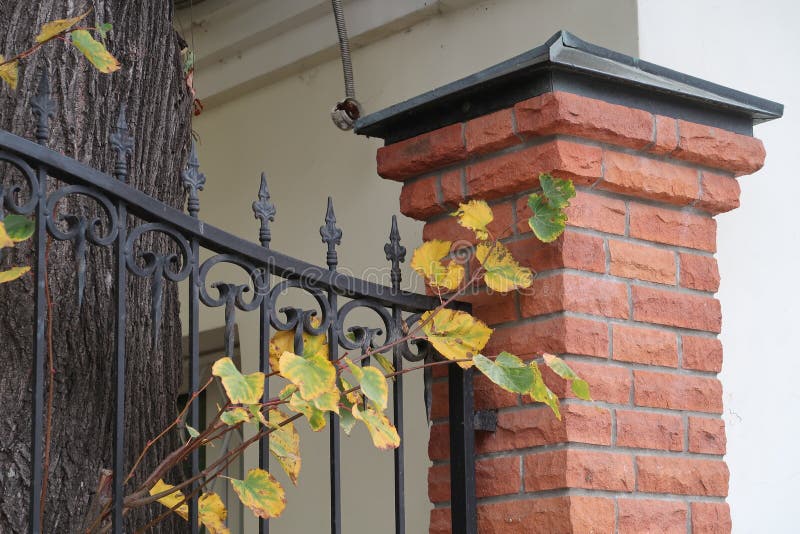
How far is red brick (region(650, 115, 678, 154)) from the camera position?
2.75 m

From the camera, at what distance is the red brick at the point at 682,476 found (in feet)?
8.59

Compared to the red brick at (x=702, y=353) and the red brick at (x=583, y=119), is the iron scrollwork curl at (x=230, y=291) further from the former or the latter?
the red brick at (x=702, y=353)

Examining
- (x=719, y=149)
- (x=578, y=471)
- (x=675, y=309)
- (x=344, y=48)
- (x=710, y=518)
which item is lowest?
(x=710, y=518)

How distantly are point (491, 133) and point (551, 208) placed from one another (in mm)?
265

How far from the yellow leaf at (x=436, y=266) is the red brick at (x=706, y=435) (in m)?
0.63

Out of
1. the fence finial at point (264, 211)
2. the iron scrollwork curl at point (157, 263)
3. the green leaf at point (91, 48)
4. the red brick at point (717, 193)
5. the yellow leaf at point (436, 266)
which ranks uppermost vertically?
the green leaf at point (91, 48)

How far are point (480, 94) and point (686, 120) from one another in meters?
0.50

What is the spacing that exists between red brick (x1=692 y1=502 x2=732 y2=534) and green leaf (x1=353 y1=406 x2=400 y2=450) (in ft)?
2.61

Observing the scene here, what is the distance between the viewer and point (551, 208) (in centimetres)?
255

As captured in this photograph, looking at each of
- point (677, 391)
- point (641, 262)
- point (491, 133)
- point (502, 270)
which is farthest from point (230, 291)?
point (677, 391)

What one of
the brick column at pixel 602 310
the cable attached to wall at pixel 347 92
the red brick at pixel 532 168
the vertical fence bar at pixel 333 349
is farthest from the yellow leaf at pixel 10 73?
the cable attached to wall at pixel 347 92

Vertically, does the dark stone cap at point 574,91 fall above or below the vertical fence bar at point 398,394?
above

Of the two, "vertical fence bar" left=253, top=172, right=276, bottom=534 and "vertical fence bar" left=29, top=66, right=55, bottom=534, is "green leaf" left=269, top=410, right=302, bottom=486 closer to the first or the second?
"vertical fence bar" left=253, top=172, right=276, bottom=534

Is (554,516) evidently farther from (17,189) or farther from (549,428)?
(17,189)
